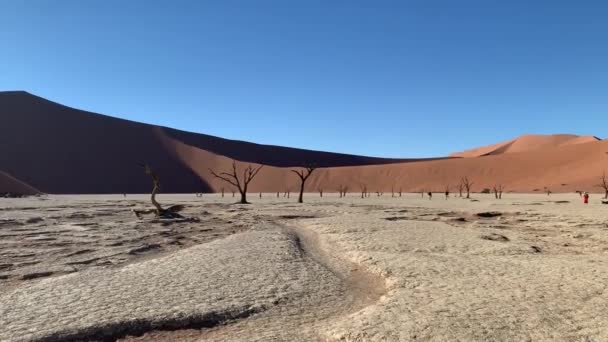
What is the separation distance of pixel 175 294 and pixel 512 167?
8770 centimetres

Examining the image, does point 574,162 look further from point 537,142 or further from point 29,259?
point 29,259

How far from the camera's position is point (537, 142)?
15362 cm

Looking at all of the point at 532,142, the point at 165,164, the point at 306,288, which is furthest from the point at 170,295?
the point at 532,142

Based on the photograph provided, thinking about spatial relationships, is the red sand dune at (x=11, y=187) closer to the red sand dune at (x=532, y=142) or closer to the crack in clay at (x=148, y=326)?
the crack in clay at (x=148, y=326)

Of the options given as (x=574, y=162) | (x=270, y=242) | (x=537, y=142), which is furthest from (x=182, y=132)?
(x=270, y=242)

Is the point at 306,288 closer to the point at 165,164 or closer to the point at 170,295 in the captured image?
the point at 170,295

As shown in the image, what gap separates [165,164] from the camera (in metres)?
97.5

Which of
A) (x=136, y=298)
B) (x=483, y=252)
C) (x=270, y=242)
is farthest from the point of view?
(x=270, y=242)

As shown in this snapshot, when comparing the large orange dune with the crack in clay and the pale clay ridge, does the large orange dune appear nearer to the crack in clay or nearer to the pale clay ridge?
the pale clay ridge

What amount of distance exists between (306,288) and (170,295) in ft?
6.32

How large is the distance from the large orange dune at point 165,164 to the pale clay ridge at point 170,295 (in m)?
68.0

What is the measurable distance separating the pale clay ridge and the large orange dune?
68.0 m

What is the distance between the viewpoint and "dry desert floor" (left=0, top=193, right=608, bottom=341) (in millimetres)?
5492

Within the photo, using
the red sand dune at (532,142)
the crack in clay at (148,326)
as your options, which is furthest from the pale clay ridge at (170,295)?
the red sand dune at (532,142)
